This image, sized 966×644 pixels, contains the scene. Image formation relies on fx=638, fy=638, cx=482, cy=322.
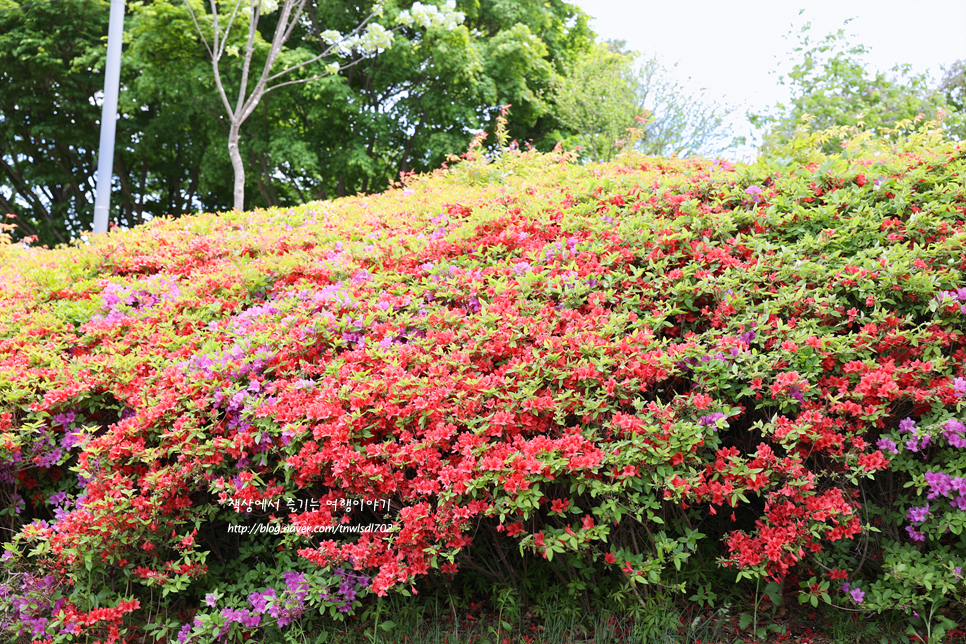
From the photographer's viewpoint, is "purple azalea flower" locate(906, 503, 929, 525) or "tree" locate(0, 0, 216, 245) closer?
"purple azalea flower" locate(906, 503, 929, 525)

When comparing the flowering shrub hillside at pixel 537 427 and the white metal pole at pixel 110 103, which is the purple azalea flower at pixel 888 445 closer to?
the flowering shrub hillside at pixel 537 427

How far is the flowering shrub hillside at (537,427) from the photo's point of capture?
2352 mm

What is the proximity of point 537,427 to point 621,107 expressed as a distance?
16.5 m

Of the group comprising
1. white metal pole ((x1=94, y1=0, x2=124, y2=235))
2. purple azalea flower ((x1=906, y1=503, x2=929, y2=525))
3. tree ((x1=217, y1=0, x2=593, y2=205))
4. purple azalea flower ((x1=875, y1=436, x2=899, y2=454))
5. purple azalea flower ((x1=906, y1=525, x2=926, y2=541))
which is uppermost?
tree ((x1=217, y1=0, x2=593, y2=205))

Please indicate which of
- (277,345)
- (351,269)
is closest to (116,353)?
(277,345)

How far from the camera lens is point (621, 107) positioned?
57.0 ft

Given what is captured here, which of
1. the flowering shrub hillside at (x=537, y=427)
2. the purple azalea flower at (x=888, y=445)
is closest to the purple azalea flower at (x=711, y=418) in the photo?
the flowering shrub hillside at (x=537, y=427)

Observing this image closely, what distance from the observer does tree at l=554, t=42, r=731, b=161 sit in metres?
17.2

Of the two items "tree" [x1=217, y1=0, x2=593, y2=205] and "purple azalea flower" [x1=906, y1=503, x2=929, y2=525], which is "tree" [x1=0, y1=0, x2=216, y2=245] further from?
"purple azalea flower" [x1=906, y1=503, x2=929, y2=525]

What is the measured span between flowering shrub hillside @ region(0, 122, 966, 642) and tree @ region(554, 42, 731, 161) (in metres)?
13.8

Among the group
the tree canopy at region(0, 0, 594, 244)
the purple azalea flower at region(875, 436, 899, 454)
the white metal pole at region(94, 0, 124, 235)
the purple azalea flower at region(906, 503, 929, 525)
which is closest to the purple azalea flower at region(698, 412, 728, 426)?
the purple azalea flower at region(875, 436, 899, 454)

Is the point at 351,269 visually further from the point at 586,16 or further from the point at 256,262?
the point at 586,16

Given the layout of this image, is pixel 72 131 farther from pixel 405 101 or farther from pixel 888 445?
pixel 888 445

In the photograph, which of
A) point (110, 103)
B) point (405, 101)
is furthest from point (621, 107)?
point (110, 103)
